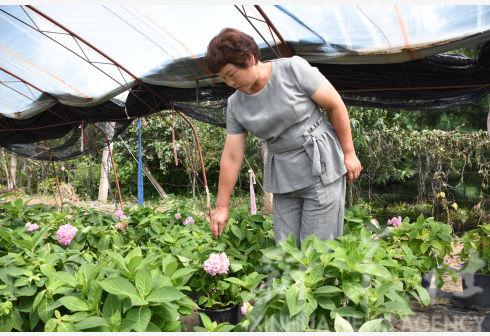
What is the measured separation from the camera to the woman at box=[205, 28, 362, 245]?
1.81m

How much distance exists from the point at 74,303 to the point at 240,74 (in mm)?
974

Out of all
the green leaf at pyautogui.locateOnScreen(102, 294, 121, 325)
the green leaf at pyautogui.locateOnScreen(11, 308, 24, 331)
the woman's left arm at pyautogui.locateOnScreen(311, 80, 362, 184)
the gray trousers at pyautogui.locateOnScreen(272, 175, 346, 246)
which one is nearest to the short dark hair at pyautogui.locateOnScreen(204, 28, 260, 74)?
the woman's left arm at pyautogui.locateOnScreen(311, 80, 362, 184)

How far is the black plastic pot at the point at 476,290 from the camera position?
→ 8.42 ft

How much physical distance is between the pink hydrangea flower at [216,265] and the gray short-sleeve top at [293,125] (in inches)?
14.8

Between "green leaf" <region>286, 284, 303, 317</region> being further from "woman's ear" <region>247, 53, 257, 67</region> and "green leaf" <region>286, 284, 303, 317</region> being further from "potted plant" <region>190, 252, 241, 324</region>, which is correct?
"woman's ear" <region>247, 53, 257, 67</region>

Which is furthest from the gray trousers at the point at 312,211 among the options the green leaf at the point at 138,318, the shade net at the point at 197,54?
the shade net at the point at 197,54

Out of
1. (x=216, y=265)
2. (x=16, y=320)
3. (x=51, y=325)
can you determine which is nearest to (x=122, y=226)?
(x=216, y=265)

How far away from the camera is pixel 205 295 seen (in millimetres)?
2207

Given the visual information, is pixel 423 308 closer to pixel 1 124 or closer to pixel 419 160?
pixel 419 160

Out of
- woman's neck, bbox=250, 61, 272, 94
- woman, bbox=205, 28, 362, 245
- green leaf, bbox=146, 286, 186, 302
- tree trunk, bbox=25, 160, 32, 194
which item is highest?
woman's neck, bbox=250, 61, 272, 94

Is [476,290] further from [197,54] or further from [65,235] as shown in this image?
[197,54]

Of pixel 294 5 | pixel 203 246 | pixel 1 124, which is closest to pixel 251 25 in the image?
pixel 294 5

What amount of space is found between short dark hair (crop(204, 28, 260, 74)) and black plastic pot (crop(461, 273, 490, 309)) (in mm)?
1862

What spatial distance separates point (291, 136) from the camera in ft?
6.23
